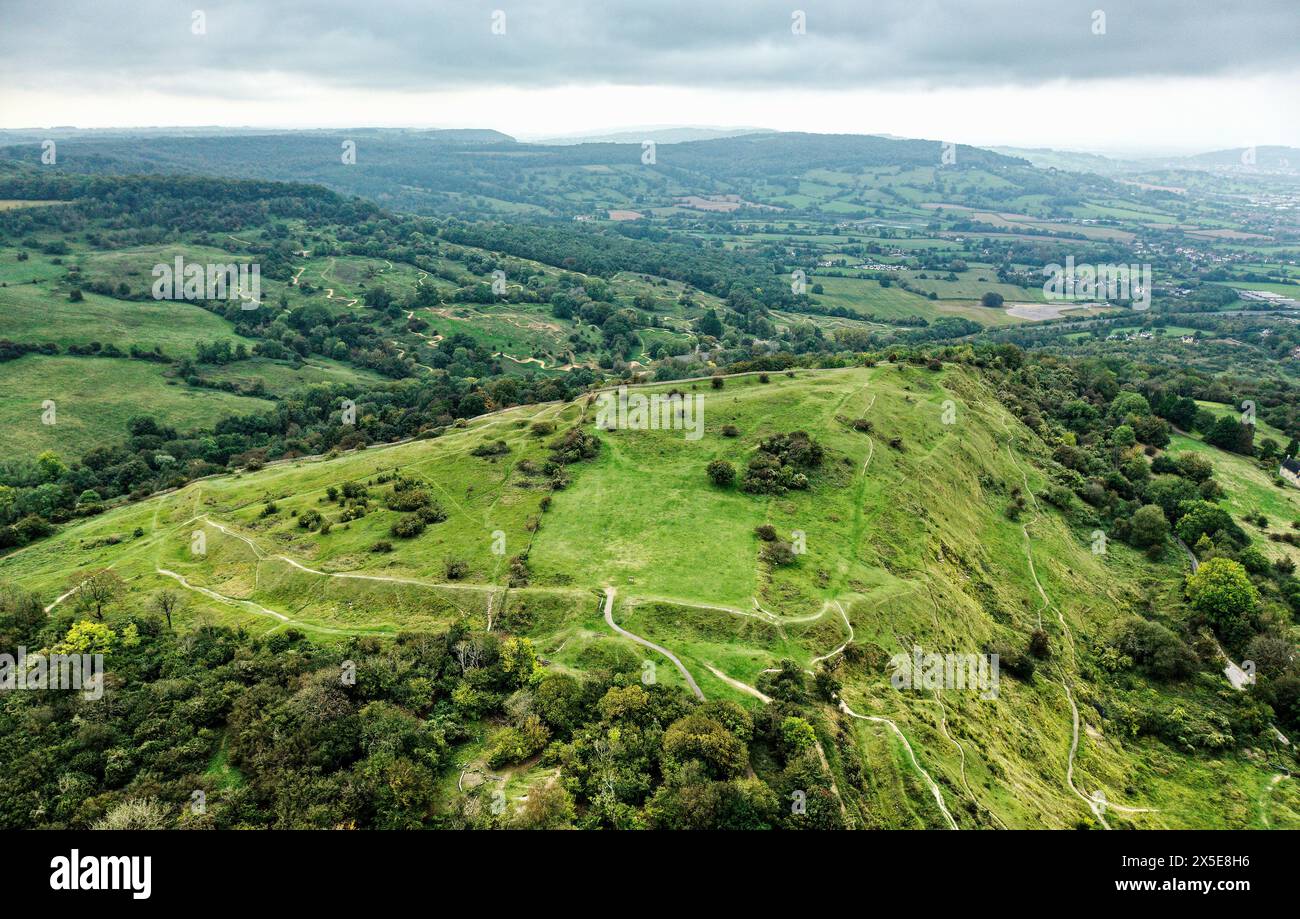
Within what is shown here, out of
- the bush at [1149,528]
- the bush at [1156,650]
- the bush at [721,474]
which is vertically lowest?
the bush at [1156,650]

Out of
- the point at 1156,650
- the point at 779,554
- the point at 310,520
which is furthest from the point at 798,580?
the point at 310,520

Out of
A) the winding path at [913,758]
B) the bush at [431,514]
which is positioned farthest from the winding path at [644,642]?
the bush at [431,514]

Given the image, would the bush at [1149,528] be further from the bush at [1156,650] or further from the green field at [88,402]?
the green field at [88,402]

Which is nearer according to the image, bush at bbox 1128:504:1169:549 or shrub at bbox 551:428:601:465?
shrub at bbox 551:428:601:465

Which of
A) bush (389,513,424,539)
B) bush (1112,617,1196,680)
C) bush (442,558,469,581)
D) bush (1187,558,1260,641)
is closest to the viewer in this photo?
bush (442,558,469,581)

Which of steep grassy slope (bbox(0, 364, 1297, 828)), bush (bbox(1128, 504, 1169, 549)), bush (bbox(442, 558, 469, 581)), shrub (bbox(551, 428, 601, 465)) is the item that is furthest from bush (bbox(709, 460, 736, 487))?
bush (bbox(1128, 504, 1169, 549))

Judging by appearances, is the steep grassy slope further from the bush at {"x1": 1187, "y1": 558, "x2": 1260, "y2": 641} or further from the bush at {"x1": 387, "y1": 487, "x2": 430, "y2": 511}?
the bush at {"x1": 1187, "y1": 558, "x2": 1260, "y2": 641}

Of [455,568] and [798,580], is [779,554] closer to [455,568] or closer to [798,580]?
[798,580]
